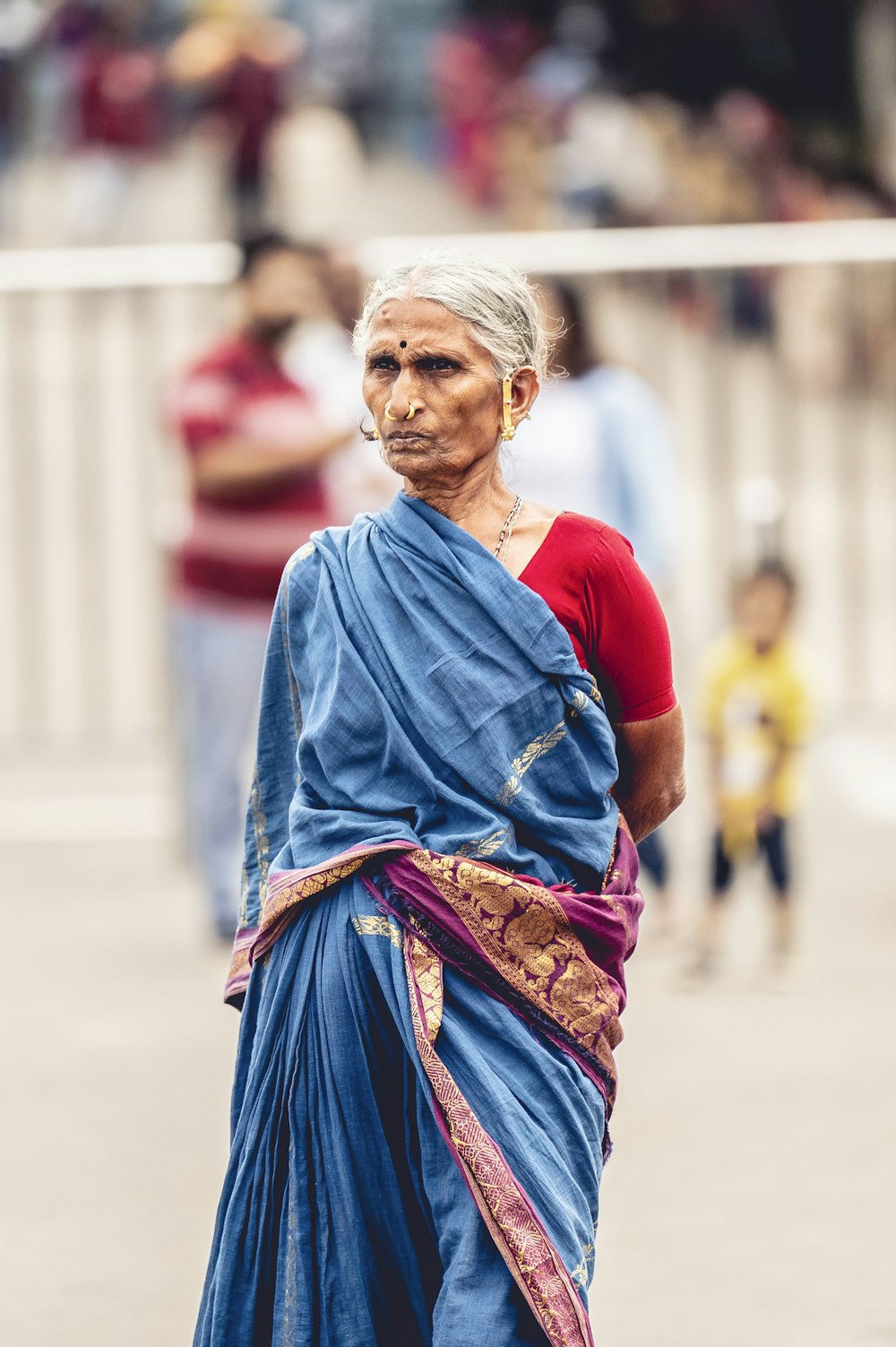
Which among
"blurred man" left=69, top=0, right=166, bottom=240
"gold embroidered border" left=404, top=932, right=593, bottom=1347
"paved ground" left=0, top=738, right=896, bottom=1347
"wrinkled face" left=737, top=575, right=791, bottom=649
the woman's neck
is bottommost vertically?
"paved ground" left=0, top=738, right=896, bottom=1347

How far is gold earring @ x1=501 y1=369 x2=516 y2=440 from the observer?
3046 millimetres

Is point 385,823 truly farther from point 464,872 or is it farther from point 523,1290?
point 523,1290

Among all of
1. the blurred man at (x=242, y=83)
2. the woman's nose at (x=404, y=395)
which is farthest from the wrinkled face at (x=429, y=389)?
the blurred man at (x=242, y=83)

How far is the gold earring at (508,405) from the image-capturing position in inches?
120

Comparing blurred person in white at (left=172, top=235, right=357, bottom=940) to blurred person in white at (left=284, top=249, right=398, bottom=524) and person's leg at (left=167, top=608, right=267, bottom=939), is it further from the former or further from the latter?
blurred person in white at (left=284, top=249, right=398, bottom=524)

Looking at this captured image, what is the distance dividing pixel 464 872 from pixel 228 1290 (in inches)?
24.3

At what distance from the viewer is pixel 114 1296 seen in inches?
172

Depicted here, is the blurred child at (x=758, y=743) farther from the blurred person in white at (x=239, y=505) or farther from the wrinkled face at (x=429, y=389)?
the wrinkled face at (x=429, y=389)

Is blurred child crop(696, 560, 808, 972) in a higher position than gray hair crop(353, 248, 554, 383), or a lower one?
lower

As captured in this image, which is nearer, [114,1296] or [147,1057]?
[114,1296]

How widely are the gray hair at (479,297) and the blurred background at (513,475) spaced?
32 centimetres

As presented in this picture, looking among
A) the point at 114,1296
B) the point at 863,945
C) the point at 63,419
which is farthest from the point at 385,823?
the point at 63,419

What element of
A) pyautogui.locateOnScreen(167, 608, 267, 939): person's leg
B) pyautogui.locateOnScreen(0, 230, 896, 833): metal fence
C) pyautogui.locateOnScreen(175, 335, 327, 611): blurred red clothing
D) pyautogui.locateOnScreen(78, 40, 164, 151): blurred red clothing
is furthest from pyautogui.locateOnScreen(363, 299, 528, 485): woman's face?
pyautogui.locateOnScreen(78, 40, 164, 151): blurred red clothing

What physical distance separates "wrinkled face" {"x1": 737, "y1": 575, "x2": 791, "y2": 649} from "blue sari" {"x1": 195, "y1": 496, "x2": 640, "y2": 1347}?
3.72 metres
